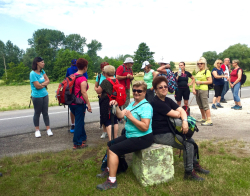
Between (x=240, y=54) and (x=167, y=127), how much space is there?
81.5 metres

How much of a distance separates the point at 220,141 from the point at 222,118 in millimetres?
2873

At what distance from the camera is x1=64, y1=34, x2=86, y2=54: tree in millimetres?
89125

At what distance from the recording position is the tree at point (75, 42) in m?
89.1

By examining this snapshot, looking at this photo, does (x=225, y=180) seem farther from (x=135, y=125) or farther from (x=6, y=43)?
(x=6, y=43)

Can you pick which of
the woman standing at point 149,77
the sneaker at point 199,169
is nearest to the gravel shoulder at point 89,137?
the woman standing at point 149,77

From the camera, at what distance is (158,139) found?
136 inches

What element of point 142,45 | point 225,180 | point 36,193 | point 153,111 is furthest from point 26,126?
point 142,45

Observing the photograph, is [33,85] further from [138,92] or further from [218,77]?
[218,77]

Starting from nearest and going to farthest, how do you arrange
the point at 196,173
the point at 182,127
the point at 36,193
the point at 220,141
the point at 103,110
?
1. the point at 36,193
2. the point at 182,127
3. the point at 196,173
4. the point at 103,110
5. the point at 220,141

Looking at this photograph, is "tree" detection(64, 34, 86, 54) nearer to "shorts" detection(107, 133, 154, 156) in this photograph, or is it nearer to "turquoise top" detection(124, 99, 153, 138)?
"turquoise top" detection(124, 99, 153, 138)

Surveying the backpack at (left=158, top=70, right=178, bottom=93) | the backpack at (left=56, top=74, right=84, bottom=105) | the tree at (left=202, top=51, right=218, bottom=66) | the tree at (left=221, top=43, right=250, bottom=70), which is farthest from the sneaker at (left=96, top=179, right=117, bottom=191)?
the tree at (left=202, top=51, right=218, bottom=66)

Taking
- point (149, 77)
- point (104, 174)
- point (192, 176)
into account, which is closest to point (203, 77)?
point (149, 77)

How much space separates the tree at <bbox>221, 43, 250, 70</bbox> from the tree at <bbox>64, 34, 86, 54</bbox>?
54.3 meters

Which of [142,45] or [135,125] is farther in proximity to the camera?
[142,45]
